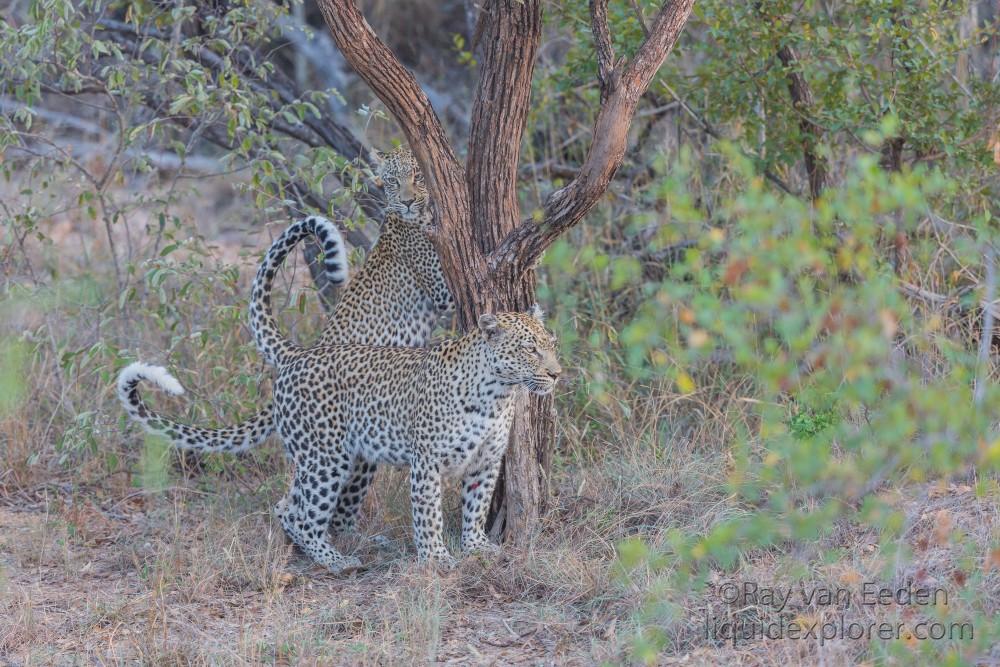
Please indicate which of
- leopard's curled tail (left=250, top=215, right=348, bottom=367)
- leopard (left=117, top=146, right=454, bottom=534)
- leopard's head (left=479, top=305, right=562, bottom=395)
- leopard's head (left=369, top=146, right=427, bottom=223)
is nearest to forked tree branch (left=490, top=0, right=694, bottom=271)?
leopard's head (left=479, top=305, right=562, bottom=395)

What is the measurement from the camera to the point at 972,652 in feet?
13.3

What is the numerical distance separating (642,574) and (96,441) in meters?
3.62

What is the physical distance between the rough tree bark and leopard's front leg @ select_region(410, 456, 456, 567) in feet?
1.39

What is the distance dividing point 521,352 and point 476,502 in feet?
2.93

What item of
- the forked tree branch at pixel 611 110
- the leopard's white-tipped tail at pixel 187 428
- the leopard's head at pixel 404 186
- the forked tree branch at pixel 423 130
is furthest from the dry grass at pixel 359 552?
the forked tree branch at pixel 611 110

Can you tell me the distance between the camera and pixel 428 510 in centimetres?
644

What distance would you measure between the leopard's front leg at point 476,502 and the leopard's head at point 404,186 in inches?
65.3

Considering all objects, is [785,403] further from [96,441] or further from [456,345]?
[96,441]

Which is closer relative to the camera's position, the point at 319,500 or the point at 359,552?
the point at 319,500

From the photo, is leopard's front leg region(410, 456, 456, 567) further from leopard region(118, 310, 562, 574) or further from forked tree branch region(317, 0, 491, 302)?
forked tree branch region(317, 0, 491, 302)

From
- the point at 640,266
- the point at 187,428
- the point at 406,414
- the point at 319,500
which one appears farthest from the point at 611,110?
the point at 187,428

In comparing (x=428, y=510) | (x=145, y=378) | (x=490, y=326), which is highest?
(x=490, y=326)

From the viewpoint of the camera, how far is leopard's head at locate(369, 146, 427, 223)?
7.52m

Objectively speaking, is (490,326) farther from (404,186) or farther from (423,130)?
(404,186)
